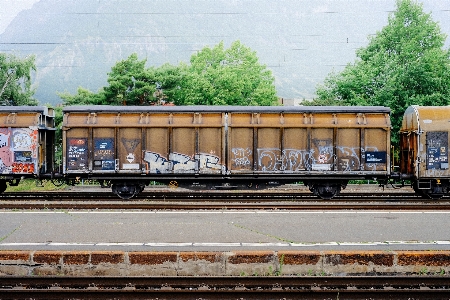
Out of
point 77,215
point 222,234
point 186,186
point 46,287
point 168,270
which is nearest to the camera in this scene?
point 46,287

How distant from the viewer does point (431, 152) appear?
17406 millimetres

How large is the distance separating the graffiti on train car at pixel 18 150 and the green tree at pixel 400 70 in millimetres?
20000

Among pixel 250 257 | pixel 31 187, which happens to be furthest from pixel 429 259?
pixel 31 187

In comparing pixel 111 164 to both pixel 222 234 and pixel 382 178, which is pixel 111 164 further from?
pixel 382 178

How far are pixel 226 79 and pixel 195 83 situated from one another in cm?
277

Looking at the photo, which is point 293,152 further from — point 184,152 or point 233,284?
point 233,284

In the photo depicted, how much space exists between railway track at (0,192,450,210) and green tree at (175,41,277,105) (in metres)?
21.7

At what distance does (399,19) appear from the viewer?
1309 inches

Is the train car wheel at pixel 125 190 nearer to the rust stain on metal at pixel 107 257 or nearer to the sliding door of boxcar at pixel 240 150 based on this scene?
the sliding door of boxcar at pixel 240 150

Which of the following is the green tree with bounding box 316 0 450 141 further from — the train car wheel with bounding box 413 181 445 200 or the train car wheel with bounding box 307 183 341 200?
the train car wheel with bounding box 307 183 341 200

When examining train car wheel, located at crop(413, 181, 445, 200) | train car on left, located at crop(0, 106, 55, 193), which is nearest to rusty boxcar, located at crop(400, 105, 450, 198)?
train car wheel, located at crop(413, 181, 445, 200)

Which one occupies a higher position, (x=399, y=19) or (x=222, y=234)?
(x=399, y=19)

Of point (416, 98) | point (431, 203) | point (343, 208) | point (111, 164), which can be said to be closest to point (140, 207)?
point (111, 164)

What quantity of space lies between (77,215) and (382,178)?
11.3 m
